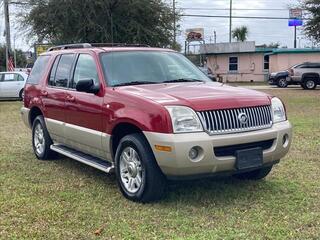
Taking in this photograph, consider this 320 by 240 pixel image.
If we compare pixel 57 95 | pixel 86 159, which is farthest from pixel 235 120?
pixel 57 95

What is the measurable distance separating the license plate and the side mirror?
6.48 feet

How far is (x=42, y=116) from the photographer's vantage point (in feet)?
27.3

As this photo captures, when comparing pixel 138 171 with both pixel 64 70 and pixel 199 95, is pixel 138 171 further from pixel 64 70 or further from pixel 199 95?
pixel 64 70

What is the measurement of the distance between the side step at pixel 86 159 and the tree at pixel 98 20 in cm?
1543

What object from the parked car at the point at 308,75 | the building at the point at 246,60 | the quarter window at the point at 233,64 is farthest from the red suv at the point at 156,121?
the quarter window at the point at 233,64

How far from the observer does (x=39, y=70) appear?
8.59 metres

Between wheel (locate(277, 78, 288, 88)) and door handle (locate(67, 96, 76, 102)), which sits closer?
door handle (locate(67, 96, 76, 102))

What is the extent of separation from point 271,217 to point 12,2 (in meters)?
23.6

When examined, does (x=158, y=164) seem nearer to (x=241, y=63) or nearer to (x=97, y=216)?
(x=97, y=216)

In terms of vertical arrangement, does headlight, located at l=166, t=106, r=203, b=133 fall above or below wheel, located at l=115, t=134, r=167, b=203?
above

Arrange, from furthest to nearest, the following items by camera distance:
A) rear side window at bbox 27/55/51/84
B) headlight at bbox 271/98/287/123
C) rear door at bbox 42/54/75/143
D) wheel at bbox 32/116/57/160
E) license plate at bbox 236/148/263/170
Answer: rear side window at bbox 27/55/51/84, wheel at bbox 32/116/57/160, rear door at bbox 42/54/75/143, headlight at bbox 271/98/287/123, license plate at bbox 236/148/263/170

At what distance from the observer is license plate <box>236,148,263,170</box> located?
5.53 meters

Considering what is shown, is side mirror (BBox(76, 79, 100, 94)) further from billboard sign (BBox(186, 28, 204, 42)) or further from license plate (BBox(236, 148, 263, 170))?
billboard sign (BBox(186, 28, 204, 42))

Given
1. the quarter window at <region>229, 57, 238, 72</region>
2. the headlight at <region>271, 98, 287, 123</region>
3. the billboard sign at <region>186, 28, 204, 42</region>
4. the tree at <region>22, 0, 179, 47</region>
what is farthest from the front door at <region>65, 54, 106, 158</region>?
the billboard sign at <region>186, 28, 204, 42</region>
